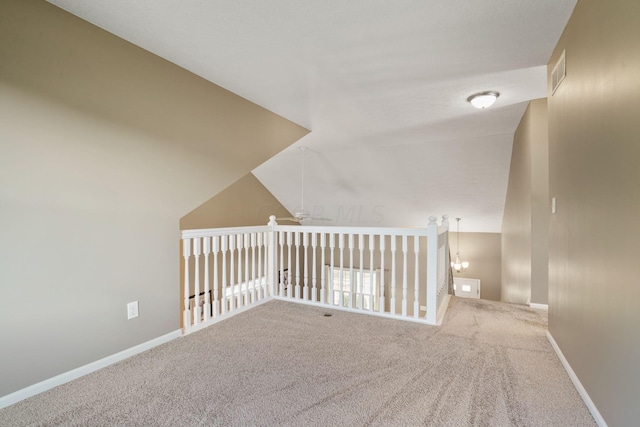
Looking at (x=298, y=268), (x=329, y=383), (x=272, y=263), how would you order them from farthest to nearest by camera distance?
(x=272, y=263) → (x=298, y=268) → (x=329, y=383)

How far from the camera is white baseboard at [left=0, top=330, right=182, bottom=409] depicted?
1747mm

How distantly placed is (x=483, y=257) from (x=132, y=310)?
7.22 metres

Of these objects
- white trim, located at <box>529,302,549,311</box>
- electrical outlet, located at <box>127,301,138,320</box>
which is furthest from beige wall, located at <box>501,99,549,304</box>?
electrical outlet, located at <box>127,301,138,320</box>

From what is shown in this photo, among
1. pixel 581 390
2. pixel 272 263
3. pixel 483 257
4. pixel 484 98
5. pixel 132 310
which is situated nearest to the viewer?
pixel 581 390

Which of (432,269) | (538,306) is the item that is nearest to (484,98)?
(432,269)

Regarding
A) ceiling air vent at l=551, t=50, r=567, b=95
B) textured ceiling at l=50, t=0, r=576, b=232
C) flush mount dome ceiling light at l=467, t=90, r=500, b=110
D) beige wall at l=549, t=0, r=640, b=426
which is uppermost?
textured ceiling at l=50, t=0, r=576, b=232

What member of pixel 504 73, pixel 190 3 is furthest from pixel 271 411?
pixel 504 73

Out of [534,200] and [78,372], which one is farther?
[534,200]

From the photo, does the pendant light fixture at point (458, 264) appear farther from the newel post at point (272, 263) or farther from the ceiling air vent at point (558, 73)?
the ceiling air vent at point (558, 73)

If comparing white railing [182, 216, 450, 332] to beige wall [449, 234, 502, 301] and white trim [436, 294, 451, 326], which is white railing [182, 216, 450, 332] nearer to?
white trim [436, 294, 451, 326]

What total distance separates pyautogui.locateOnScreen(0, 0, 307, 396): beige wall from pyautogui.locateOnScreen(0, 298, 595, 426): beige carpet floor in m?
0.31

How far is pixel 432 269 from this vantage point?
9.68ft

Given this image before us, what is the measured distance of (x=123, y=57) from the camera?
2174mm

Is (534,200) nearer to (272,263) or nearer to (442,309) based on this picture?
(442,309)
